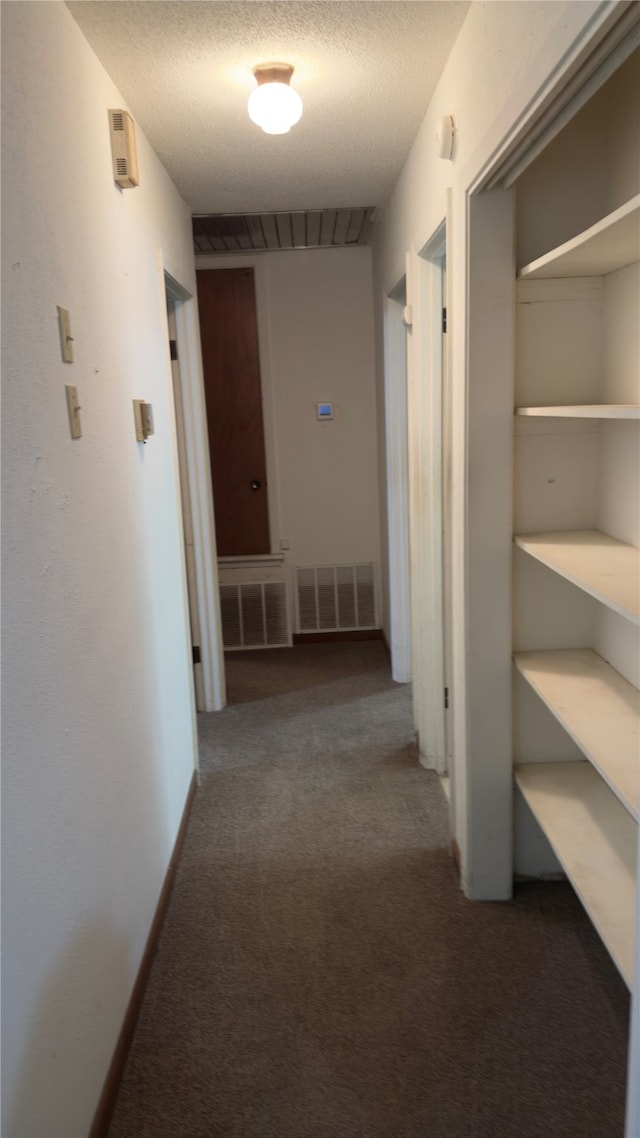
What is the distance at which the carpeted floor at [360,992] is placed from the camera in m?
1.62

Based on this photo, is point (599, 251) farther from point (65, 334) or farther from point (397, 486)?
point (397, 486)

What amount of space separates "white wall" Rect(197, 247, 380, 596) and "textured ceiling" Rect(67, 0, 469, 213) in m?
1.47

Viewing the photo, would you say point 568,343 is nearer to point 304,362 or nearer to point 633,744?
point 633,744

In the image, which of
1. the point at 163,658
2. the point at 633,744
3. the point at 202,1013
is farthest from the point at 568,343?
the point at 202,1013

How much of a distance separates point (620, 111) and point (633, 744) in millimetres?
1439

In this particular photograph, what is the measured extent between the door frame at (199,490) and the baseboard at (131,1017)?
1231 millimetres

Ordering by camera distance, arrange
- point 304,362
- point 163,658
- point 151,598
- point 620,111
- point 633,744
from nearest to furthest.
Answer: point 633,744, point 620,111, point 151,598, point 163,658, point 304,362

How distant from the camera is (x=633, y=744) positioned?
1525 millimetres

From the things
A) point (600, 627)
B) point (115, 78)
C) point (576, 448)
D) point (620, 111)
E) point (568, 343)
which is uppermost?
point (115, 78)

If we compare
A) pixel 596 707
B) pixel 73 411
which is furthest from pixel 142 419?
pixel 596 707

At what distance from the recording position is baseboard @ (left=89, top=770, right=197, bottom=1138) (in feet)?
5.16

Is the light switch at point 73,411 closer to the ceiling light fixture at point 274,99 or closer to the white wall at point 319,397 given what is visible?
the ceiling light fixture at point 274,99

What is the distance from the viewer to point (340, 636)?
4891mm

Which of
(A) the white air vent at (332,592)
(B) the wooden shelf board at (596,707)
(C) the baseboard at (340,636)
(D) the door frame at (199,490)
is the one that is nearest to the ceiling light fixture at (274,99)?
(D) the door frame at (199,490)
